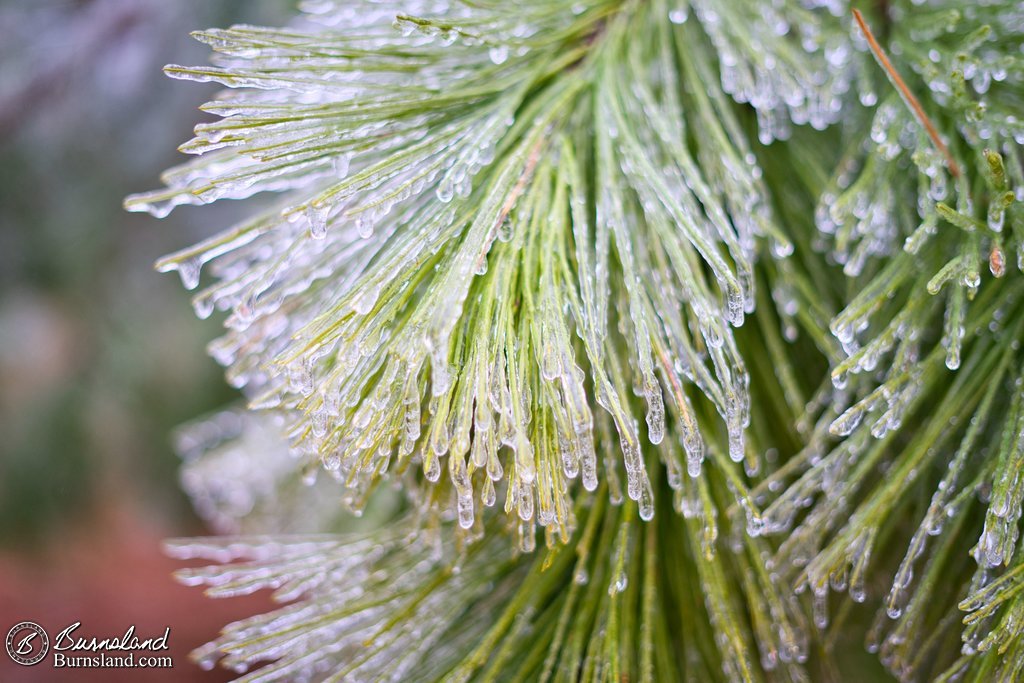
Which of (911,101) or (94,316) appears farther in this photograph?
(94,316)

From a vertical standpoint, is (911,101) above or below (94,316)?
below

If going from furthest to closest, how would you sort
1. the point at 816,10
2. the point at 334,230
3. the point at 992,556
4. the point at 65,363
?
the point at 65,363
the point at 816,10
the point at 334,230
the point at 992,556

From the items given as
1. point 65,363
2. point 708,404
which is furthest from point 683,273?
point 65,363

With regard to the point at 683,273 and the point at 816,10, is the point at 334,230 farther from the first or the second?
the point at 816,10

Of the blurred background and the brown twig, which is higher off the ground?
the blurred background

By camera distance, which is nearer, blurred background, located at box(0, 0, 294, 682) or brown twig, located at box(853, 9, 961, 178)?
brown twig, located at box(853, 9, 961, 178)

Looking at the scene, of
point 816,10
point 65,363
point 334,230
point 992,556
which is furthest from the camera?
point 65,363

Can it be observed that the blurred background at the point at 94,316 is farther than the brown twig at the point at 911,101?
Yes

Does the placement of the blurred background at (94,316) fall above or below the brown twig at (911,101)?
above
